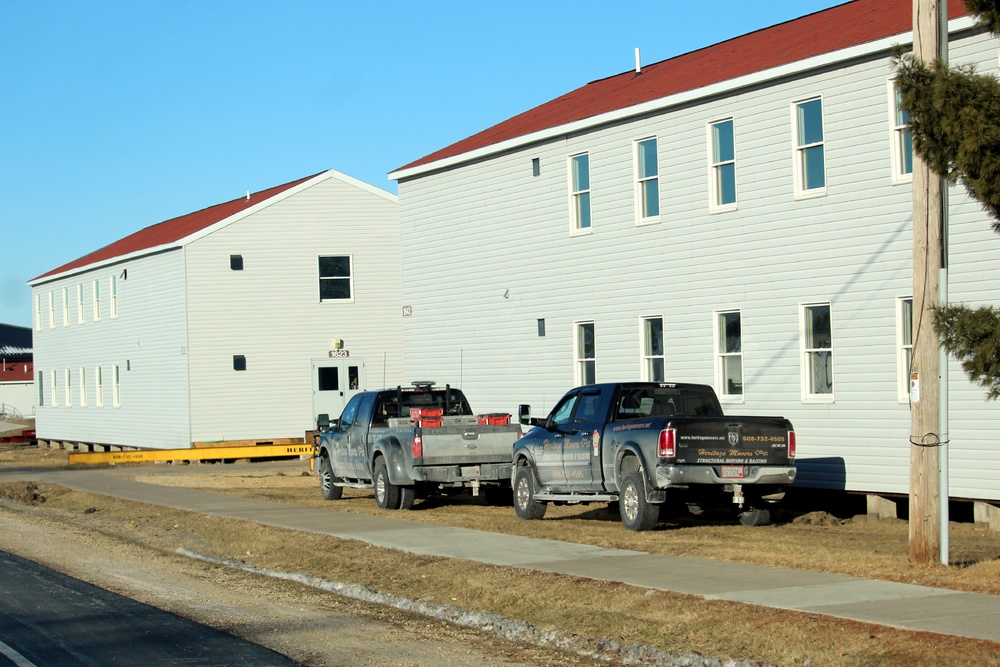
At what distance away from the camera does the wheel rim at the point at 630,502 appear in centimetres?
1667

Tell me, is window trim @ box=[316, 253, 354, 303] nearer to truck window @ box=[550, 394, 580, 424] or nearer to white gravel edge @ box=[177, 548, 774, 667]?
truck window @ box=[550, 394, 580, 424]

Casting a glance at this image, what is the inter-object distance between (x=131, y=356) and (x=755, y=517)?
2900 cm

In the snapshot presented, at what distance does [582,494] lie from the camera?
17844 mm

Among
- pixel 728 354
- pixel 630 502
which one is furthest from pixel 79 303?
pixel 630 502

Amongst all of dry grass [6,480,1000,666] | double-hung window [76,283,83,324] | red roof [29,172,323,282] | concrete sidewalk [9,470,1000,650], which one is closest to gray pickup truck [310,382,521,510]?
concrete sidewalk [9,470,1000,650]

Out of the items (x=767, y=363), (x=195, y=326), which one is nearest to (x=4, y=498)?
(x=195, y=326)

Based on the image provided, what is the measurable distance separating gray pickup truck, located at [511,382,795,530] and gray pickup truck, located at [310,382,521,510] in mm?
1009

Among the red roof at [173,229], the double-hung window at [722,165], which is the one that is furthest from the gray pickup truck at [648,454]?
the red roof at [173,229]

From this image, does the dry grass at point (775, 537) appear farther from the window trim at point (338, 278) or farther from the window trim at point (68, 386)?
the window trim at point (68, 386)

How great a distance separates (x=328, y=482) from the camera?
2347cm

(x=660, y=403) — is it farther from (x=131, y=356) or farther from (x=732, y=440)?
(x=131, y=356)

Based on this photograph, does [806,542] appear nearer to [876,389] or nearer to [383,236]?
[876,389]

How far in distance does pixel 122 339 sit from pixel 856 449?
97.6 feet

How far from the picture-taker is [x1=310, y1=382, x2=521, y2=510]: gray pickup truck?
1986 centimetres
